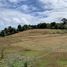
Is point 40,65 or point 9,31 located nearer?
point 40,65

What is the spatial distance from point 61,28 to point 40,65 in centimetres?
6522

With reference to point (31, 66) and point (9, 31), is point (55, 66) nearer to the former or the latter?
point (31, 66)

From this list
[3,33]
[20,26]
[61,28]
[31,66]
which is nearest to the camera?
[31,66]

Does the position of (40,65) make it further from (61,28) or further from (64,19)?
(64,19)

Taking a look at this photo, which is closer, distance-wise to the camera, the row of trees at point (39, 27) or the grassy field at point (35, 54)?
the grassy field at point (35, 54)

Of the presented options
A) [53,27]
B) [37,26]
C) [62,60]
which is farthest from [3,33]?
[62,60]

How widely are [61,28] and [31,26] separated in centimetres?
2023

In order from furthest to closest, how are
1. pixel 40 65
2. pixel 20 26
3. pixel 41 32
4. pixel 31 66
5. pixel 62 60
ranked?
pixel 20 26 < pixel 41 32 < pixel 62 60 < pixel 40 65 < pixel 31 66

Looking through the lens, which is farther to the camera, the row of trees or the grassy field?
the row of trees

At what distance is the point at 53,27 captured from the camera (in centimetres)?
8862

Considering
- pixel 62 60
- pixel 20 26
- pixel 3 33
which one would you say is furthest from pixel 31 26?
pixel 62 60

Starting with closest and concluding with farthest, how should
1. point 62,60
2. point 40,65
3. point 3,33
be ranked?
point 40,65 < point 62,60 < point 3,33

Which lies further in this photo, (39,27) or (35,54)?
(39,27)

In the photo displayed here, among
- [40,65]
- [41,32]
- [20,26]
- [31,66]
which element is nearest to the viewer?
[31,66]
